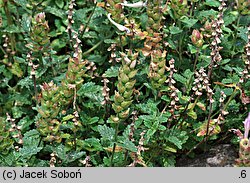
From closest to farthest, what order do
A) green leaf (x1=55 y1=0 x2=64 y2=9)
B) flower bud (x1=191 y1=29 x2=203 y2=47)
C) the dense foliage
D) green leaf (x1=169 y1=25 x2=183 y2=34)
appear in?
the dense foliage → flower bud (x1=191 y1=29 x2=203 y2=47) → green leaf (x1=169 y1=25 x2=183 y2=34) → green leaf (x1=55 y1=0 x2=64 y2=9)

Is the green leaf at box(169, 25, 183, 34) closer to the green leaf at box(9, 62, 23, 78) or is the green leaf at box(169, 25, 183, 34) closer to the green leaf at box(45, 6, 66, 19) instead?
the green leaf at box(45, 6, 66, 19)

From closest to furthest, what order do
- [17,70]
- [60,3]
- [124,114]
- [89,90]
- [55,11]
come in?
[124,114] < [89,90] < [17,70] < [55,11] < [60,3]

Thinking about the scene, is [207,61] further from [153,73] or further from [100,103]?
[100,103]

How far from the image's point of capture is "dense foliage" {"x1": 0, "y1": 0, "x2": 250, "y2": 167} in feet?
8.03

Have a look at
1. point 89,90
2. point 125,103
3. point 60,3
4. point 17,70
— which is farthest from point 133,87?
point 60,3

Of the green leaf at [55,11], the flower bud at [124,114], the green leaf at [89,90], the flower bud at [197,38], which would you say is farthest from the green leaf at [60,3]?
the flower bud at [124,114]

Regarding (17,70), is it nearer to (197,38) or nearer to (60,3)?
(60,3)

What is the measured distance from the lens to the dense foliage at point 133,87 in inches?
96.3

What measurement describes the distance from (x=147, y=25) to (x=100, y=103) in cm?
40

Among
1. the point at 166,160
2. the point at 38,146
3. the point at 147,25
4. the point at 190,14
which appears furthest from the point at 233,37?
the point at 38,146

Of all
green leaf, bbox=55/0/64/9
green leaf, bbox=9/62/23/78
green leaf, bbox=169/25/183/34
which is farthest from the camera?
green leaf, bbox=55/0/64/9

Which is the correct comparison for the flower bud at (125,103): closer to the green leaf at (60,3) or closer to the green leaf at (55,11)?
the green leaf at (55,11)

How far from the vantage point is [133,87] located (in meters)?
2.66

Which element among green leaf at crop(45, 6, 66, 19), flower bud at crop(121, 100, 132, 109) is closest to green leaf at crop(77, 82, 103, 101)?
flower bud at crop(121, 100, 132, 109)
